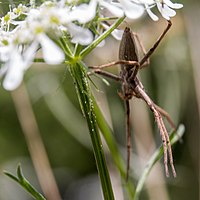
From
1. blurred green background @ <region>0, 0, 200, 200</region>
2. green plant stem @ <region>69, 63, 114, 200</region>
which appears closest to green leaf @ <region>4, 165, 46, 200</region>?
green plant stem @ <region>69, 63, 114, 200</region>

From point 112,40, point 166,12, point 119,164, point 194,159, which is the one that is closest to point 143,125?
point 112,40

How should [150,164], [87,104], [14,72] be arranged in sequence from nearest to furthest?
1. [14,72]
2. [87,104]
3. [150,164]

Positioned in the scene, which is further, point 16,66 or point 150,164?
point 150,164

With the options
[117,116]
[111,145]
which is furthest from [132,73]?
[117,116]

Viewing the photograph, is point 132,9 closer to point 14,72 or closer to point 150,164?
point 14,72

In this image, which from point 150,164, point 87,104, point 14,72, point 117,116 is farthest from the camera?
point 117,116

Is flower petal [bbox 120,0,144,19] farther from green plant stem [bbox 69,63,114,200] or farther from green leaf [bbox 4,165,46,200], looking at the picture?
green leaf [bbox 4,165,46,200]

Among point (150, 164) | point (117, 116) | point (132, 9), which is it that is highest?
point (132, 9)
